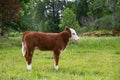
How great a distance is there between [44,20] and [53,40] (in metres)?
64.3

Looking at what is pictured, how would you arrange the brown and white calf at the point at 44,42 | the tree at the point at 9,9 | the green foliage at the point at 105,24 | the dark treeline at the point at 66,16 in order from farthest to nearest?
the dark treeline at the point at 66,16 < the green foliage at the point at 105,24 < the tree at the point at 9,9 < the brown and white calf at the point at 44,42

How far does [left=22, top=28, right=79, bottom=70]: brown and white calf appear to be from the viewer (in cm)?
1269

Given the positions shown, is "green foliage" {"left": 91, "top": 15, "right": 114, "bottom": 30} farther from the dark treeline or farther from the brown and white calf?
the brown and white calf

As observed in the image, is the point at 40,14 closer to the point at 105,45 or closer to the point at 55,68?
the point at 105,45

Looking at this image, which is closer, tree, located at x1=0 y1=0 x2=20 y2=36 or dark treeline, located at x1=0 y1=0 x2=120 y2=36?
tree, located at x1=0 y1=0 x2=20 y2=36

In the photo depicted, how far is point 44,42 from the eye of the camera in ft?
42.3

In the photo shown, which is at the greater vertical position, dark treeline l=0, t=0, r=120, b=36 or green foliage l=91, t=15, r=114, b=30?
green foliage l=91, t=15, r=114, b=30

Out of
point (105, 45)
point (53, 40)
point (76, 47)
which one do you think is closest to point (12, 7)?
point (76, 47)

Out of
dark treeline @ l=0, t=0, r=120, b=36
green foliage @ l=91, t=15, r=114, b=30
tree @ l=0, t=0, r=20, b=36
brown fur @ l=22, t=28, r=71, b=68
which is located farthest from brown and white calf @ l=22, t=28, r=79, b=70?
dark treeline @ l=0, t=0, r=120, b=36

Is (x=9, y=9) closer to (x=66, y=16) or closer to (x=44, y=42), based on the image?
(x=44, y=42)

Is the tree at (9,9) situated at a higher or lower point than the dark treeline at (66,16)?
higher

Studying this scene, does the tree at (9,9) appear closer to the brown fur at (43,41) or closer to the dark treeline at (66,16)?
the brown fur at (43,41)

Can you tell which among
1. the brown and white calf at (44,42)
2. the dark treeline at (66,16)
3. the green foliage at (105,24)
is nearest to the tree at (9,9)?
the brown and white calf at (44,42)

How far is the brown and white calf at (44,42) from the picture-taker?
41.6ft
